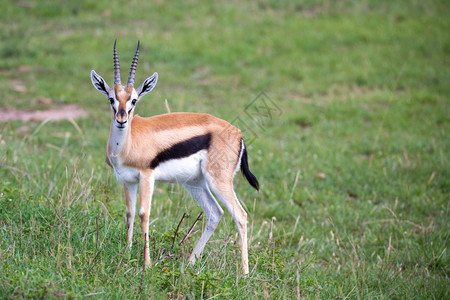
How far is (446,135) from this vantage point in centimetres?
873

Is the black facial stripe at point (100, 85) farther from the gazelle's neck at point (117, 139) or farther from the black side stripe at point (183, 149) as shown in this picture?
the black side stripe at point (183, 149)

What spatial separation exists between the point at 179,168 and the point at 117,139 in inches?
20.8

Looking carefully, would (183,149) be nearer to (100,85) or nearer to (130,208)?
(130,208)

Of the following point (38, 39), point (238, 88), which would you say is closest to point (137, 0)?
point (38, 39)

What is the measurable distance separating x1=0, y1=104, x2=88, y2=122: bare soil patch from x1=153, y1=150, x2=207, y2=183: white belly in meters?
4.44

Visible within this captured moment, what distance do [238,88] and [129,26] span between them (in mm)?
3442

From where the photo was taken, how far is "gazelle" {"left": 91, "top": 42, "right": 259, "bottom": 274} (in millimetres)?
4344

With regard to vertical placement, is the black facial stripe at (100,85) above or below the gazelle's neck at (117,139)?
above

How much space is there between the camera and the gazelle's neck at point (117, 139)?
4293 millimetres

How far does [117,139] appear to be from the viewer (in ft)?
14.1

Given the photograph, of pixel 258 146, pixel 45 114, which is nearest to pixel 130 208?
pixel 258 146

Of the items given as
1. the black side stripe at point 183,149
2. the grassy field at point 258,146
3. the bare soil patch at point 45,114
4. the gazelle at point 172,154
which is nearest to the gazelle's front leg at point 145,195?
the gazelle at point 172,154

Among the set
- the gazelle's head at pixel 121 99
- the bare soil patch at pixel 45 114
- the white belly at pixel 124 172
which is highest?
the gazelle's head at pixel 121 99

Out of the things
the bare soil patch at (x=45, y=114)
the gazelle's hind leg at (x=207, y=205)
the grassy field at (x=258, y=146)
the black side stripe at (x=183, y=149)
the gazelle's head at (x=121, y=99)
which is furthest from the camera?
the bare soil patch at (x=45, y=114)
